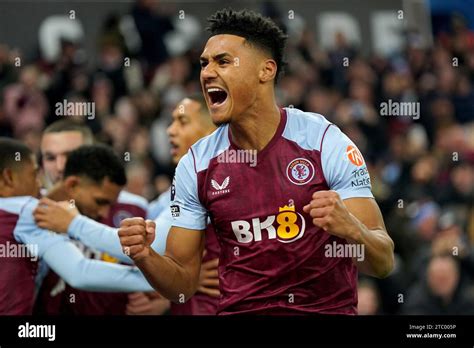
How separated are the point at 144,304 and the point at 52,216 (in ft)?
3.76

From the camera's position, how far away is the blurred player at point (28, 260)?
272 inches

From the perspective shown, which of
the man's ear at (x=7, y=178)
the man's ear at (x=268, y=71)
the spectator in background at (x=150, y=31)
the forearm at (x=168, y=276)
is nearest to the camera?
the forearm at (x=168, y=276)

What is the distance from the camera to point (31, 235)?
22.8ft

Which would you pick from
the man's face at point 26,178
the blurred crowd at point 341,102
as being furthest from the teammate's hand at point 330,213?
the blurred crowd at point 341,102

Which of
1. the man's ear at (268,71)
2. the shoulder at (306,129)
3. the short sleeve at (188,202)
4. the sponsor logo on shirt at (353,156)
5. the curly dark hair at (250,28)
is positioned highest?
the curly dark hair at (250,28)

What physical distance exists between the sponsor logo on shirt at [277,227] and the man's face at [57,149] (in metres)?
2.40

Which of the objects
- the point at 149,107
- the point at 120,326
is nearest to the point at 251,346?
the point at 120,326

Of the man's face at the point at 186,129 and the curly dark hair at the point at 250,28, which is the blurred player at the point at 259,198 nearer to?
the curly dark hair at the point at 250,28

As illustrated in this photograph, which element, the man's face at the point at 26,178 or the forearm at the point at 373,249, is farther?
the man's face at the point at 26,178

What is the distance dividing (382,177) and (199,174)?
7720 mm

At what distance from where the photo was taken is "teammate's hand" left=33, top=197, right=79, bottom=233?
6895 millimetres

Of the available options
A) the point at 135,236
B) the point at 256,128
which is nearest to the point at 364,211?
the point at 256,128

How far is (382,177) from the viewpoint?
1362 cm

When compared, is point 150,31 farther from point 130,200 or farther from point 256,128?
point 256,128
